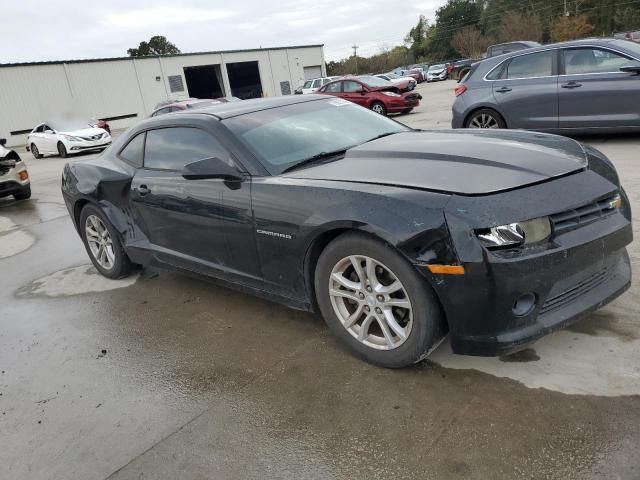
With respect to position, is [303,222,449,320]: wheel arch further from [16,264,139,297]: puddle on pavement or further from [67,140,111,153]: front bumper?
[67,140,111,153]: front bumper

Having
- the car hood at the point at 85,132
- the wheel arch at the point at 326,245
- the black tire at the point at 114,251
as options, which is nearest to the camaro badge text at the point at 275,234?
the wheel arch at the point at 326,245

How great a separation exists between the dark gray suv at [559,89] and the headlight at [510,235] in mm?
5901

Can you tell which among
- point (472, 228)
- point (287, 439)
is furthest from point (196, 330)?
point (472, 228)

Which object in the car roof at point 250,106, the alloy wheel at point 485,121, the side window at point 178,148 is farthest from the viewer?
the alloy wheel at point 485,121

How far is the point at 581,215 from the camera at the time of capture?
2648mm

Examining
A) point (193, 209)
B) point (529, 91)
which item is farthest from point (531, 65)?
point (193, 209)

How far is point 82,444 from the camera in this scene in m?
2.74

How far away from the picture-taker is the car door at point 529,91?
310 inches

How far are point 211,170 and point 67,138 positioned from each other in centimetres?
1836

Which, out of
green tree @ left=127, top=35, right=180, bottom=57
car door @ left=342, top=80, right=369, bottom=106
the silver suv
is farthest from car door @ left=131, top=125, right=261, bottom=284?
green tree @ left=127, top=35, right=180, bottom=57

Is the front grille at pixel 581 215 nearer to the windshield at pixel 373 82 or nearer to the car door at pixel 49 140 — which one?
the windshield at pixel 373 82

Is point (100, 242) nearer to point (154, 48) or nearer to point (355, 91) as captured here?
point (355, 91)

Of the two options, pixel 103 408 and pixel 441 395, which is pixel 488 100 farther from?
pixel 103 408

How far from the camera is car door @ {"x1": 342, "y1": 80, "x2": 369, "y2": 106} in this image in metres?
18.1
